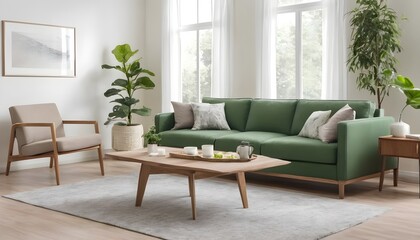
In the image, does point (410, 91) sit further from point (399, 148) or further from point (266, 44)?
point (266, 44)

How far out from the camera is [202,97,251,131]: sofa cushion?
642 cm

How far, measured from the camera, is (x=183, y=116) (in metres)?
6.58

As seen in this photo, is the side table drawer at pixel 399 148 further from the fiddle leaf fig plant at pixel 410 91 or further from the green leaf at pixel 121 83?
the green leaf at pixel 121 83

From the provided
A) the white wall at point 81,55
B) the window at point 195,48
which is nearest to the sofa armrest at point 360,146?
the window at point 195,48

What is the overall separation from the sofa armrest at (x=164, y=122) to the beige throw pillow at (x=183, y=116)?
0.31 feet

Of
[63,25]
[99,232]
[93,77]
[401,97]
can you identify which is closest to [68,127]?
[93,77]

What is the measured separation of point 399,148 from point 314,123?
886mm

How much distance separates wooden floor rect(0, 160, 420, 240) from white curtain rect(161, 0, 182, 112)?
2.05 m

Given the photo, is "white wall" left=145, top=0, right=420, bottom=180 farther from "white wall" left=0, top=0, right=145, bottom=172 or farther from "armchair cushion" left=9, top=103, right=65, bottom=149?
"armchair cushion" left=9, top=103, right=65, bottom=149

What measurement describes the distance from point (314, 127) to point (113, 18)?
3956 mm

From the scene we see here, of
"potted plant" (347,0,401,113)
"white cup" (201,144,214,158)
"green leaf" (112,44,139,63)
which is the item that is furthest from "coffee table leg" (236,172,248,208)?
"green leaf" (112,44,139,63)

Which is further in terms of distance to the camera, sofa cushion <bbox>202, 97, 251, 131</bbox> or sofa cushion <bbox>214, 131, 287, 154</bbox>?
sofa cushion <bbox>202, 97, 251, 131</bbox>

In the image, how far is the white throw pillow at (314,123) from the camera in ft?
17.5

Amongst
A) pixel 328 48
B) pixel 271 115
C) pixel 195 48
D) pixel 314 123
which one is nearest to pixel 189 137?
pixel 271 115
